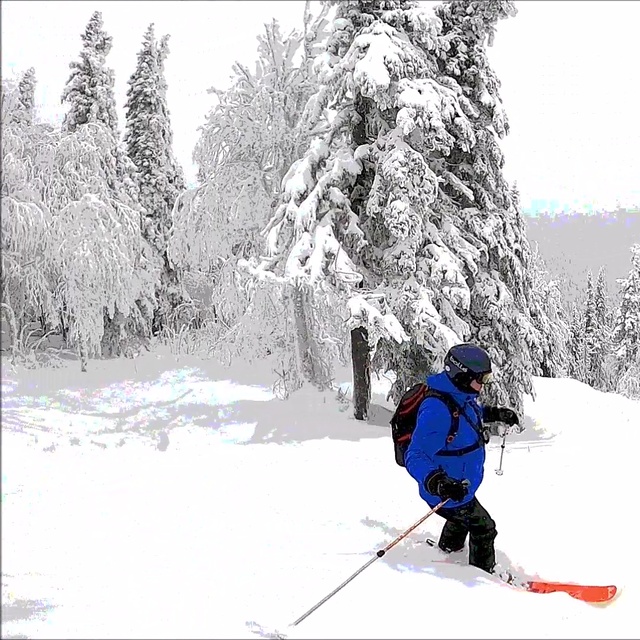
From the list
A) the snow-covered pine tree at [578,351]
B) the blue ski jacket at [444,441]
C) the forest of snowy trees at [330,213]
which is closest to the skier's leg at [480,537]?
the blue ski jacket at [444,441]

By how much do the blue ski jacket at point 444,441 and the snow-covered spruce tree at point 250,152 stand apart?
9.82m

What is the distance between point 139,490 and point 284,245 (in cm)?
699

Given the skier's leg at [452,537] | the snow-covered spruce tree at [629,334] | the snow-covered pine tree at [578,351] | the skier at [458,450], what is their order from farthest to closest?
the snow-covered pine tree at [578,351]
the snow-covered spruce tree at [629,334]
the skier's leg at [452,537]
the skier at [458,450]

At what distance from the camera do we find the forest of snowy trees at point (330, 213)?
12102 mm

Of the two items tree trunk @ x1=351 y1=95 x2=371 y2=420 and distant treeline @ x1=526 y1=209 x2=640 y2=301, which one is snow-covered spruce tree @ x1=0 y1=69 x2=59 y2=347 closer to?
tree trunk @ x1=351 y1=95 x2=371 y2=420

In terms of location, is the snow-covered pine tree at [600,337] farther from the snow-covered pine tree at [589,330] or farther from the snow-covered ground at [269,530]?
the snow-covered ground at [269,530]

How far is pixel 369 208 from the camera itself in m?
12.4

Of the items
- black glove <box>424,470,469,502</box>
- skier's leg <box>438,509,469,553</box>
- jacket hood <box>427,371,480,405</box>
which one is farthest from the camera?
skier's leg <box>438,509,469,553</box>

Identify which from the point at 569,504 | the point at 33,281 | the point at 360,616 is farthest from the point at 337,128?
the point at 360,616

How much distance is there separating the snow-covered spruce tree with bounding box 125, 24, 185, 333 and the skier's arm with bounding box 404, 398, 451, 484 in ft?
77.5

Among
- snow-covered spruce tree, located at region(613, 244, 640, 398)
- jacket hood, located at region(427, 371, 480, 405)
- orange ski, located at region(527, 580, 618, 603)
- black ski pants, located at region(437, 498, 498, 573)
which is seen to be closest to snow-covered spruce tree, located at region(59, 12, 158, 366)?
jacket hood, located at region(427, 371, 480, 405)

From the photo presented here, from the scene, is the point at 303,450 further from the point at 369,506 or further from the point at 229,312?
the point at 229,312

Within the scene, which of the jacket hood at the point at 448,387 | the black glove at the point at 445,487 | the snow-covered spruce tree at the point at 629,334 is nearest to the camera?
the black glove at the point at 445,487

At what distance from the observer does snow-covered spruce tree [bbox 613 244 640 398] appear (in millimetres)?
37578
